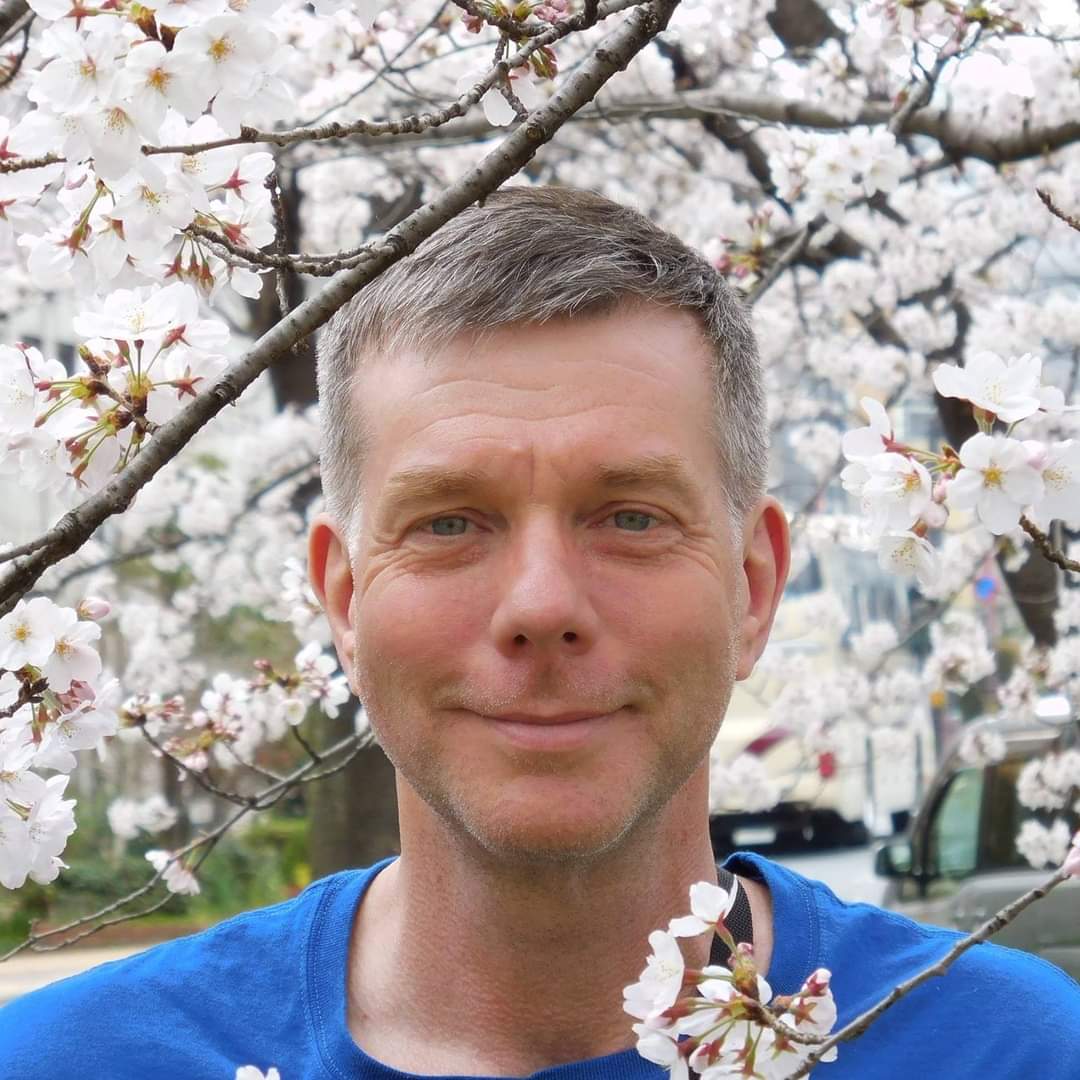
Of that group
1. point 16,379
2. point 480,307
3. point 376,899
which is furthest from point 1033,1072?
point 16,379

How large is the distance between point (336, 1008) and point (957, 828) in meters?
5.78

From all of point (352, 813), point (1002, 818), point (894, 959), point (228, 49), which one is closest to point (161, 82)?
point (228, 49)

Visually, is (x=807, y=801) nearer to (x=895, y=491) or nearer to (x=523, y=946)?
(x=523, y=946)

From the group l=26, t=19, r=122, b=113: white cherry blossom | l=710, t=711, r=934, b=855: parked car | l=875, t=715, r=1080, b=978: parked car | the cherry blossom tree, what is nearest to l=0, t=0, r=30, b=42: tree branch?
the cherry blossom tree

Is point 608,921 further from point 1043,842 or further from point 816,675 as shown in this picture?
point 816,675

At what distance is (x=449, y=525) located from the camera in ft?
5.59

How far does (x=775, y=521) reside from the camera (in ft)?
6.45

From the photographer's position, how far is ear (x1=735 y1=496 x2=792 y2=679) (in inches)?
74.3

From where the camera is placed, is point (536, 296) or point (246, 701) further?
point (246, 701)

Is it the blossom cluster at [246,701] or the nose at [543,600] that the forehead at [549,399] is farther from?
the blossom cluster at [246,701]

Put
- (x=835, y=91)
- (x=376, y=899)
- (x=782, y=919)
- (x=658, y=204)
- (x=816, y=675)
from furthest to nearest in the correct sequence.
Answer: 1. (x=816, y=675)
2. (x=658, y=204)
3. (x=835, y=91)
4. (x=376, y=899)
5. (x=782, y=919)

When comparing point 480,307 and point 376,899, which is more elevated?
point 480,307

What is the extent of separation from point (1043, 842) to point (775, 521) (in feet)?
15.3

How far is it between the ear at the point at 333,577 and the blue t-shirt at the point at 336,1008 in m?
0.36
